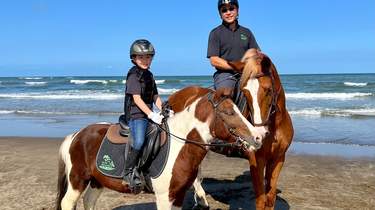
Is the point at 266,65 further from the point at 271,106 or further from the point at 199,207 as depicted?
the point at 199,207

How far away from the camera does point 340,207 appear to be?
629 centimetres

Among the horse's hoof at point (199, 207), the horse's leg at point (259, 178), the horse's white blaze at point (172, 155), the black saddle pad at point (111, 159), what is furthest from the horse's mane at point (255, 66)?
the horse's hoof at point (199, 207)

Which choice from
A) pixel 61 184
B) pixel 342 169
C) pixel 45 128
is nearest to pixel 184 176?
pixel 61 184

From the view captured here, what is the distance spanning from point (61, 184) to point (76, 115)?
49.8 feet

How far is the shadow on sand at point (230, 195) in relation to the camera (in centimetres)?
637

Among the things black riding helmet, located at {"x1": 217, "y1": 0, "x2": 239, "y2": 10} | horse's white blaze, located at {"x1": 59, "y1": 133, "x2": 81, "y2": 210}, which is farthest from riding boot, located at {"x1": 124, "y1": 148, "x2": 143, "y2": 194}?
black riding helmet, located at {"x1": 217, "y1": 0, "x2": 239, "y2": 10}

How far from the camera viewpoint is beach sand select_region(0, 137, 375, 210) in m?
6.48

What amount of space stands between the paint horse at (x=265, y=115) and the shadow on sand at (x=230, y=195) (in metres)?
1.68

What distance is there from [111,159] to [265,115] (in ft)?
5.56

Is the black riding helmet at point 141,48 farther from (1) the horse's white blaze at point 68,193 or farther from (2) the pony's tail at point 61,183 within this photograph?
(2) the pony's tail at point 61,183

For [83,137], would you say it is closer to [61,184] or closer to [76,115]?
[61,184]

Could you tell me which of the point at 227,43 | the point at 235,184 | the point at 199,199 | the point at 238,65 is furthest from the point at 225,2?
the point at 235,184

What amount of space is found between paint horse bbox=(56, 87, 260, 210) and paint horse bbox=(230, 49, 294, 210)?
305 millimetres

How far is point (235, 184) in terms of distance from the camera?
7605 millimetres
